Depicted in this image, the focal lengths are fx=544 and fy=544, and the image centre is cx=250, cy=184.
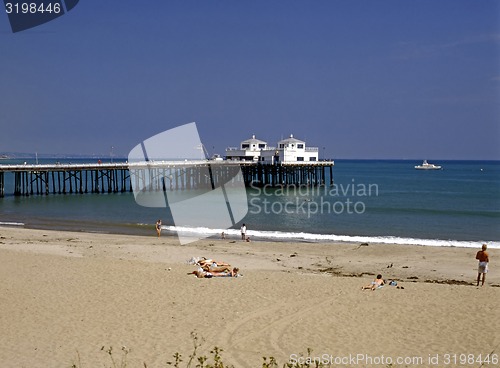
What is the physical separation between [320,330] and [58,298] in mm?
6075

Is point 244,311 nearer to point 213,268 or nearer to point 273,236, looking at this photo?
point 213,268

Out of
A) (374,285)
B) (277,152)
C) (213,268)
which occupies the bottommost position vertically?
(374,285)

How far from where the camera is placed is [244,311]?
38.2ft

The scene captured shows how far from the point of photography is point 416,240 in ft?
84.7

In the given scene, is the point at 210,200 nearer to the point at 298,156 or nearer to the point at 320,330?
the point at 298,156

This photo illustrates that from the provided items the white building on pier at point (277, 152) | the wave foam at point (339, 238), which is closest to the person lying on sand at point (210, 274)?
the wave foam at point (339, 238)

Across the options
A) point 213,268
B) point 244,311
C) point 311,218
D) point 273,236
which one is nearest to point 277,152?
point 311,218

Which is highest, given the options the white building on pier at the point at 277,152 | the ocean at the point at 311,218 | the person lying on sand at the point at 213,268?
the white building on pier at the point at 277,152

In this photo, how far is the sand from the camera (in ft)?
30.3

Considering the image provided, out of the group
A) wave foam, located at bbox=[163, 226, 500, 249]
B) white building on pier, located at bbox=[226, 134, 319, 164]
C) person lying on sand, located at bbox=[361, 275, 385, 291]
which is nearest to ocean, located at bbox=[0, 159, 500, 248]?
wave foam, located at bbox=[163, 226, 500, 249]

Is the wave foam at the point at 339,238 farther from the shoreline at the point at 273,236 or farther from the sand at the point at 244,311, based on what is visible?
the sand at the point at 244,311

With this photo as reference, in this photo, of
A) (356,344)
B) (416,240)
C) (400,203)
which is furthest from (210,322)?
(400,203)

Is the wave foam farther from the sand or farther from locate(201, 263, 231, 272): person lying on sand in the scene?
locate(201, 263, 231, 272): person lying on sand

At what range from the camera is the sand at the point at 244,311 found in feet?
30.3
